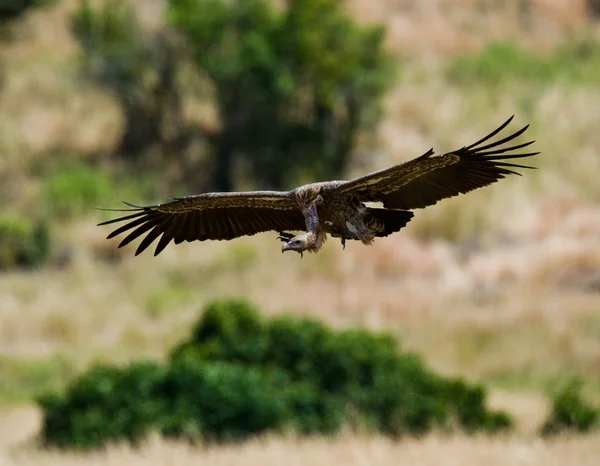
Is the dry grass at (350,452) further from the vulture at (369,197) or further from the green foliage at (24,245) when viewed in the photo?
the green foliage at (24,245)

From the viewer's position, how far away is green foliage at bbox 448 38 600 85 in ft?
131

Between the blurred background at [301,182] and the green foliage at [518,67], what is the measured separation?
4.5 inches

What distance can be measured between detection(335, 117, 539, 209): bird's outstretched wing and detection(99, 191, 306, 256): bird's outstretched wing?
0.61 meters

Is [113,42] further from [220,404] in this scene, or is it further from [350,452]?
[350,452]

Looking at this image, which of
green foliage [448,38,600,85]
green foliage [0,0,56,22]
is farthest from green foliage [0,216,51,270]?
green foliage [448,38,600,85]

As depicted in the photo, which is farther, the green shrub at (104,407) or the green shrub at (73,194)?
the green shrub at (73,194)

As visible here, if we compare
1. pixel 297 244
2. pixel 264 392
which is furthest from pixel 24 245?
pixel 297 244

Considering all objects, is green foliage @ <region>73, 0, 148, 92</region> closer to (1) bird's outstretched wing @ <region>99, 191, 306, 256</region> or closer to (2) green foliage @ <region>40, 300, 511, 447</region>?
(2) green foliage @ <region>40, 300, 511, 447</region>

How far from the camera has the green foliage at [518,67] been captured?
131 ft

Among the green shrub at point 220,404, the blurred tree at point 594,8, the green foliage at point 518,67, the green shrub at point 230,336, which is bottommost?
the green shrub at point 220,404

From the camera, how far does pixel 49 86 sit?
38.2 metres

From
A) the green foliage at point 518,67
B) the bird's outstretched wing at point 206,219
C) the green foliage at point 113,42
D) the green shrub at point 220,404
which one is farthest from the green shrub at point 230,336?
the green foliage at point 518,67

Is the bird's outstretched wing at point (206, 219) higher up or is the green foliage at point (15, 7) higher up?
the green foliage at point (15, 7)

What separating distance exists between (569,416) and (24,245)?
14.9 m
